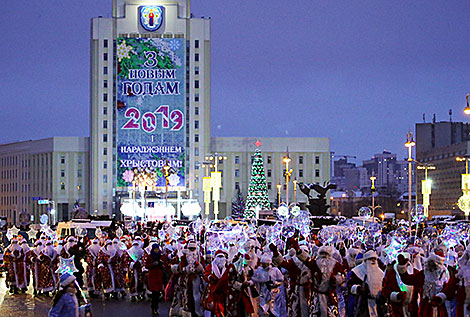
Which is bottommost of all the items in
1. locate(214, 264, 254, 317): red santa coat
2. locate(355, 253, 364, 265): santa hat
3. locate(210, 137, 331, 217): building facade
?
locate(214, 264, 254, 317): red santa coat

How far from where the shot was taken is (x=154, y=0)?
93750 millimetres

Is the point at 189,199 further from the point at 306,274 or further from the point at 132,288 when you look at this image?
the point at 306,274

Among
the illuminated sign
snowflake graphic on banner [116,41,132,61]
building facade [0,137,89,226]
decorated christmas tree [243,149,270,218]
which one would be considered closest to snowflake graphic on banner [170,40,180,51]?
the illuminated sign

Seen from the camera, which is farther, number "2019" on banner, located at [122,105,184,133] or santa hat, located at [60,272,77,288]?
number "2019" on banner, located at [122,105,184,133]

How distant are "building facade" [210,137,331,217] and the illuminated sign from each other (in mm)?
14370

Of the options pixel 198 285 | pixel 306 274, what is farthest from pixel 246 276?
pixel 198 285

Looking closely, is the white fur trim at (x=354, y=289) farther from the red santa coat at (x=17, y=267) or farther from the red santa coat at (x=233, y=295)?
the red santa coat at (x=17, y=267)

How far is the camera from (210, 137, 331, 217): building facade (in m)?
96.6

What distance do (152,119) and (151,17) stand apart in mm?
11464

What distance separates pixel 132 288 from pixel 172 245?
1686 mm

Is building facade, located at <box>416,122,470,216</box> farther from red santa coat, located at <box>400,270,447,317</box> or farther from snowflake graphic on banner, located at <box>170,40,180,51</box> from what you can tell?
red santa coat, located at <box>400,270,447,317</box>

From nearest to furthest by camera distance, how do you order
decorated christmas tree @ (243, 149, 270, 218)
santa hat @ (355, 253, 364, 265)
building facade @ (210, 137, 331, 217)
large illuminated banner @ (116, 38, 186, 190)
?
santa hat @ (355, 253, 364, 265) < decorated christmas tree @ (243, 149, 270, 218) < large illuminated banner @ (116, 38, 186, 190) < building facade @ (210, 137, 331, 217)

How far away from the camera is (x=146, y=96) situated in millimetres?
90938

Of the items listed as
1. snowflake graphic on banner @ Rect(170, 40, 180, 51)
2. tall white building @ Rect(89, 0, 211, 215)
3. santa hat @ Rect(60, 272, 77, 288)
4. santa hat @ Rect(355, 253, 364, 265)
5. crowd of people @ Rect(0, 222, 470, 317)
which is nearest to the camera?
santa hat @ Rect(60, 272, 77, 288)
